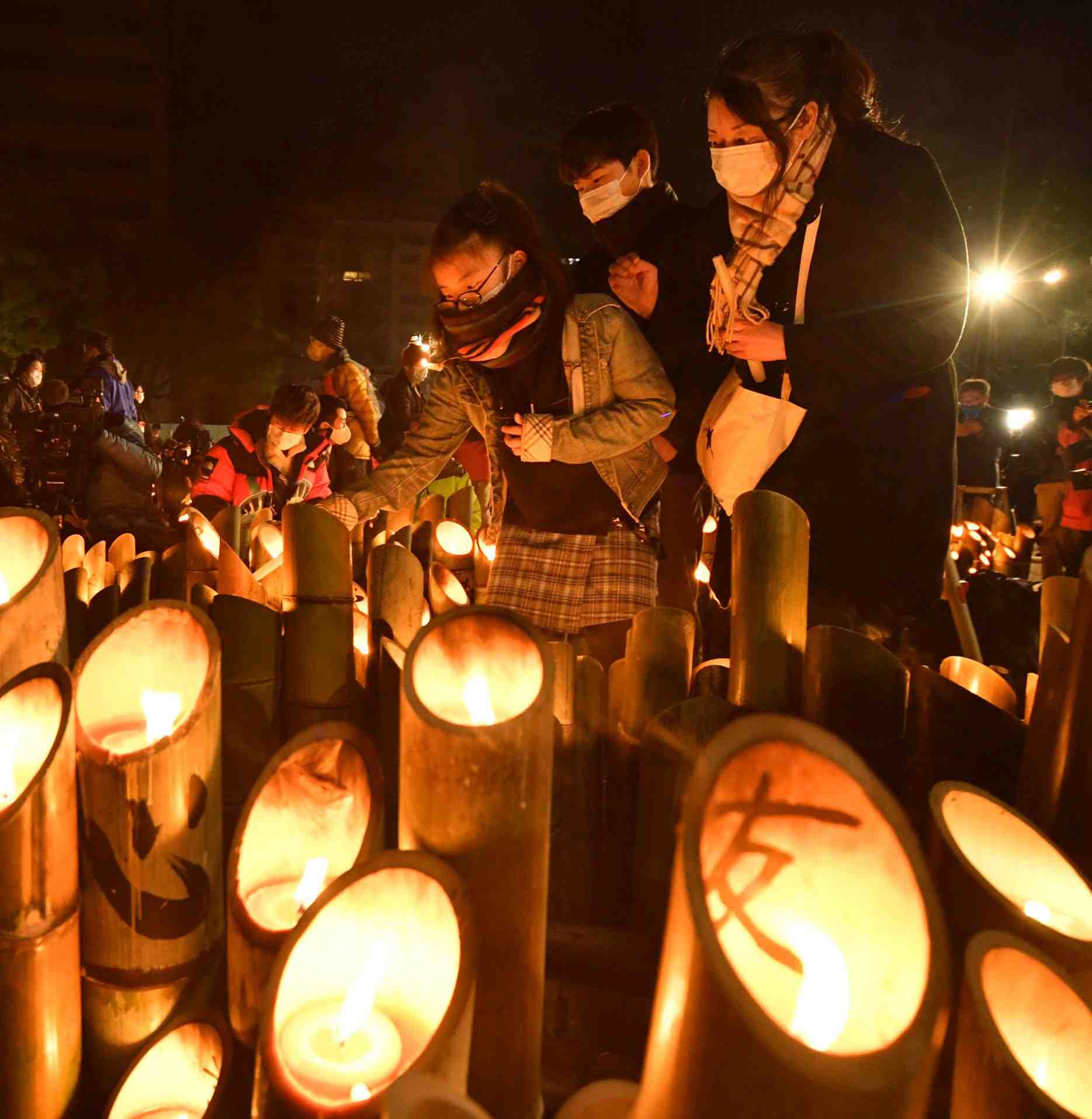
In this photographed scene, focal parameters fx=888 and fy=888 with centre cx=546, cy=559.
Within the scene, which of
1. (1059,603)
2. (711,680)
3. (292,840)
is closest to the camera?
(292,840)

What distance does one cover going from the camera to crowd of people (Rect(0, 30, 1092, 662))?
6.24ft

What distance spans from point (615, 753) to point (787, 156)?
1.32 meters

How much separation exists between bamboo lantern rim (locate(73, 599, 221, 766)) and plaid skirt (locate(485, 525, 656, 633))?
4.13ft

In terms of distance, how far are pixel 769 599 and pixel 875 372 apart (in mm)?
967

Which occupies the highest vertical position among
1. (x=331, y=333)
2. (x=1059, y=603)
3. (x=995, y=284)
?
(x=995, y=284)

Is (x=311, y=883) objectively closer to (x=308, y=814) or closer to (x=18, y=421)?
(x=308, y=814)

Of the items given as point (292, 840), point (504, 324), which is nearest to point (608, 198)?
point (504, 324)

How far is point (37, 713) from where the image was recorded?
955 millimetres

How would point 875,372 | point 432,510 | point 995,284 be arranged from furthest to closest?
point 995,284 → point 432,510 → point 875,372

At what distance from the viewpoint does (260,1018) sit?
679mm

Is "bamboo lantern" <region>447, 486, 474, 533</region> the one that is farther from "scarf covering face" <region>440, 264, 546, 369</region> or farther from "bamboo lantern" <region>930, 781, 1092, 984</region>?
"bamboo lantern" <region>930, 781, 1092, 984</region>

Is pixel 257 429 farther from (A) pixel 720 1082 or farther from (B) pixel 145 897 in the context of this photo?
(A) pixel 720 1082

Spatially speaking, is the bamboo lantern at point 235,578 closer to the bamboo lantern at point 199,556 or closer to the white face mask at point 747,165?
the bamboo lantern at point 199,556

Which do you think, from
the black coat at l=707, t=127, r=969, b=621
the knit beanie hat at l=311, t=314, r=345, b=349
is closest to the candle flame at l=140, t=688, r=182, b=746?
the black coat at l=707, t=127, r=969, b=621
